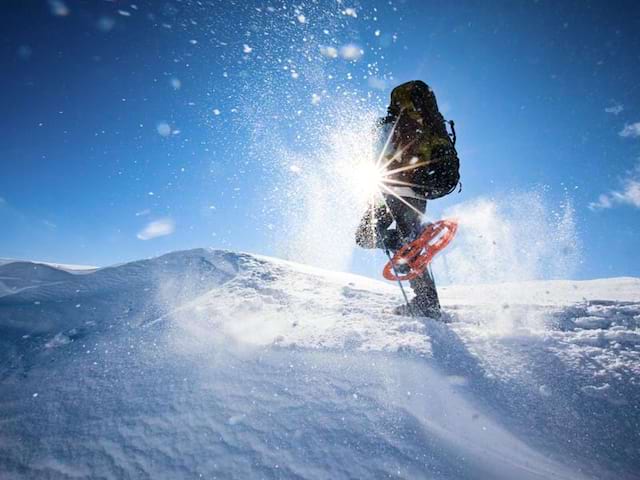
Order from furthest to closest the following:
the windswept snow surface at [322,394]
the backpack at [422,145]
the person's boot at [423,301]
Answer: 1. the person's boot at [423,301]
2. the backpack at [422,145]
3. the windswept snow surface at [322,394]

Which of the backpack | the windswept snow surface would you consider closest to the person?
the backpack

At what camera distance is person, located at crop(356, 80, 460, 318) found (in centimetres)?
474

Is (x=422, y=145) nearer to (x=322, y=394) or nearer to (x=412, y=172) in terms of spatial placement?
(x=412, y=172)

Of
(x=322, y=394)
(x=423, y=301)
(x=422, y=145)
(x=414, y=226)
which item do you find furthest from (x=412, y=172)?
(x=322, y=394)

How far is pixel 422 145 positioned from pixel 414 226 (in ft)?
4.45

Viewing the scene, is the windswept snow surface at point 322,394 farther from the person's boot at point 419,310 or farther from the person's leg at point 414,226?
the person's leg at point 414,226

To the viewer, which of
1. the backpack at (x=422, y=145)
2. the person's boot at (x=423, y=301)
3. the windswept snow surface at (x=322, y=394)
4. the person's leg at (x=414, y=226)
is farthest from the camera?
the person's leg at (x=414, y=226)

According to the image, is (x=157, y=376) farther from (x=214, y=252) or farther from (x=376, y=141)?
Result: (x=214, y=252)

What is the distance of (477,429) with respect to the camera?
7.80ft

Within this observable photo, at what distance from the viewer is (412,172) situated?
493 centimetres

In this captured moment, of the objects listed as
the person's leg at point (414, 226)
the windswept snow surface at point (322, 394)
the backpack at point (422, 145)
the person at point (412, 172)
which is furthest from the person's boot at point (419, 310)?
the backpack at point (422, 145)

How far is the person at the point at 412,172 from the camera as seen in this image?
187 inches

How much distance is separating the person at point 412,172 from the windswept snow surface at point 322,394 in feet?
4.34

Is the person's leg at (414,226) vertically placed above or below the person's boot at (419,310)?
above
